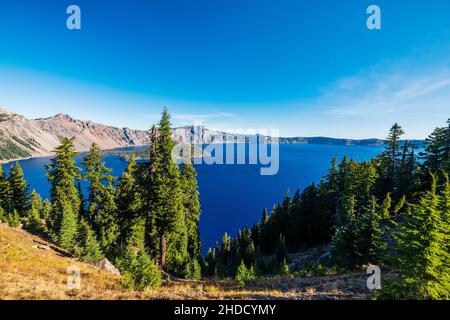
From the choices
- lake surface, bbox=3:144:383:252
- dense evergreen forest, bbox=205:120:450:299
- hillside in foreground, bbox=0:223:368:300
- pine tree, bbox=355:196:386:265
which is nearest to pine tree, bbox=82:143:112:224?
hillside in foreground, bbox=0:223:368:300

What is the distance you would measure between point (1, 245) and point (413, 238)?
22.8 metres

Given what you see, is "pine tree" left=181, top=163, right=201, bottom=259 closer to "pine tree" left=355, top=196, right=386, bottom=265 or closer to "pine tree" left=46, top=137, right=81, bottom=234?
"pine tree" left=46, top=137, right=81, bottom=234

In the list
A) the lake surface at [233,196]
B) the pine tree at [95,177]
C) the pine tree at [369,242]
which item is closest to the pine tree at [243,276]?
the pine tree at [369,242]

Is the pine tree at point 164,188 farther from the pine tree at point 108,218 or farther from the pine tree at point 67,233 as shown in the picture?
the pine tree at point 108,218

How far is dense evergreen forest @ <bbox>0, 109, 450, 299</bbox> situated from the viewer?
9.00m

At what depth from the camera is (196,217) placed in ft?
101

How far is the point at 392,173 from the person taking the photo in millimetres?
35812

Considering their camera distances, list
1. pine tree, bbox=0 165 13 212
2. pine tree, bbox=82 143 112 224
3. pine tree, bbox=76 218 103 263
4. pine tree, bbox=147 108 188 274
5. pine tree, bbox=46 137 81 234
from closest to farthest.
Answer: pine tree, bbox=147 108 188 274, pine tree, bbox=76 218 103 263, pine tree, bbox=46 137 81 234, pine tree, bbox=82 143 112 224, pine tree, bbox=0 165 13 212

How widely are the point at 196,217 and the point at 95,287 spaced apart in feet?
69.5

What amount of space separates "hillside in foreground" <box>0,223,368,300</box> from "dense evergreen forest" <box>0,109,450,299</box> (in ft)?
4.33

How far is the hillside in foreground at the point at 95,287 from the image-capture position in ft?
25.7

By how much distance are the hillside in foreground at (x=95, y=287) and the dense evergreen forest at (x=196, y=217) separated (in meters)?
1.32
